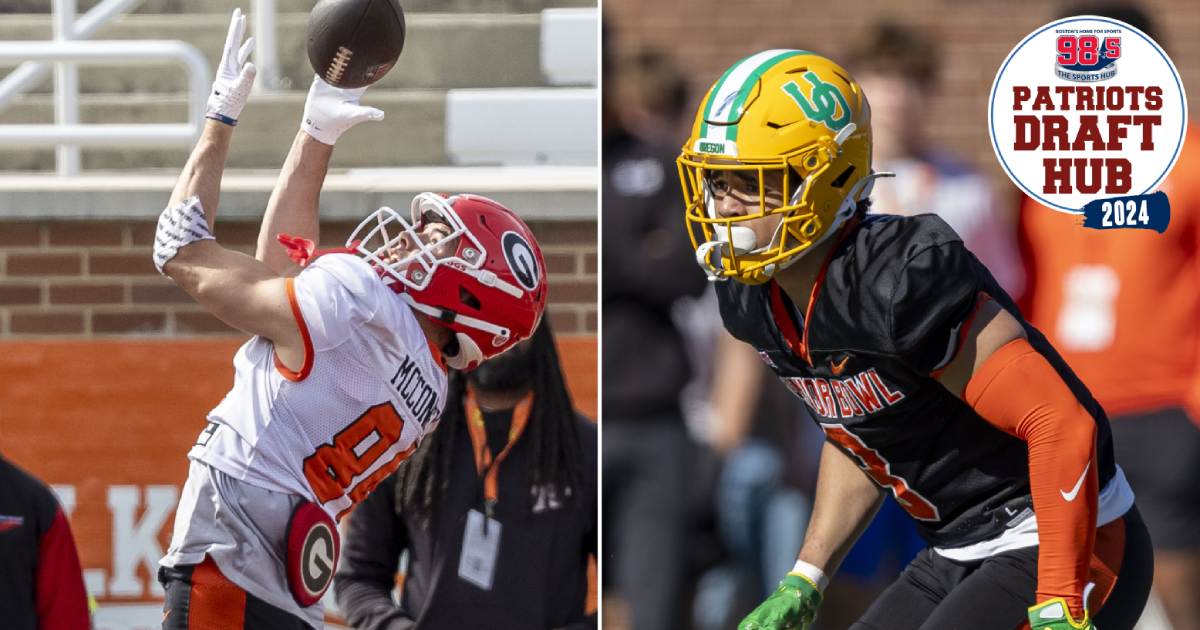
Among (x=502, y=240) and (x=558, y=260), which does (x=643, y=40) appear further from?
(x=502, y=240)

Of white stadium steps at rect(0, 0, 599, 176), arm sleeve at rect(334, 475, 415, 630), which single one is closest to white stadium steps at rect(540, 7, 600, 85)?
white stadium steps at rect(0, 0, 599, 176)

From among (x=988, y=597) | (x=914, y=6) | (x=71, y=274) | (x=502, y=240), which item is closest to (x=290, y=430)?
(x=502, y=240)

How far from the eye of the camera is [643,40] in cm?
549

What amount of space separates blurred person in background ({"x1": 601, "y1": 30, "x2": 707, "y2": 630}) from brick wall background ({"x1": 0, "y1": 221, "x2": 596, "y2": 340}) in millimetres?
1148

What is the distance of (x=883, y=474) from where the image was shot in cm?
316

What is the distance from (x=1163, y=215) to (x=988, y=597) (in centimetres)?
211

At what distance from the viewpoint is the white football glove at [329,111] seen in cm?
359

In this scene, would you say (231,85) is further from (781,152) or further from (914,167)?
(914,167)

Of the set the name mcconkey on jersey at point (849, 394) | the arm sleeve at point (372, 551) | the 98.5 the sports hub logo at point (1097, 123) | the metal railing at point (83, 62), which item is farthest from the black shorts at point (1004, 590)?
the metal railing at point (83, 62)

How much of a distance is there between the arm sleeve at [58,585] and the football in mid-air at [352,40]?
1400mm

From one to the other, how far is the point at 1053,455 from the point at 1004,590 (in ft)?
1.04

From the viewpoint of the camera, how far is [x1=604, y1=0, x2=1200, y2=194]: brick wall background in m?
5.44

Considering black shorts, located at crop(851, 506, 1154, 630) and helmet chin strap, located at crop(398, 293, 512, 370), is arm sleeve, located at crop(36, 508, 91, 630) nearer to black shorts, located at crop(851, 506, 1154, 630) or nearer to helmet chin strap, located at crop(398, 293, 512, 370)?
helmet chin strap, located at crop(398, 293, 512, 370)

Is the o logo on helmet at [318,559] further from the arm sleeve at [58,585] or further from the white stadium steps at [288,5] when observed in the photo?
the white stadium steps at [288,5]
